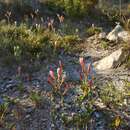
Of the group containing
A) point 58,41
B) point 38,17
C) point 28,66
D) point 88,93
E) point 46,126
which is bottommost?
point 46,126

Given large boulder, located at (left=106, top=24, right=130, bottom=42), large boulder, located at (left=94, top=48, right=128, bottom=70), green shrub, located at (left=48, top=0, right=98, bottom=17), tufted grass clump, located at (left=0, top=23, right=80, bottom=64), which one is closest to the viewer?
large boulder, located at (left=94, top=48, right=128, bottom=70)

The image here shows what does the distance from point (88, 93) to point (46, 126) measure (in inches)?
38.5

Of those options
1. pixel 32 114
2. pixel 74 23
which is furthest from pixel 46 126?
pixel 74 23

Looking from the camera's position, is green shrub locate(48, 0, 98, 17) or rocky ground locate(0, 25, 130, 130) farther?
green shrub locate(48, 0, 98, 17)

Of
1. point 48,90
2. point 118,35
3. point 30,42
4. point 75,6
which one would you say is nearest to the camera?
point 48,90

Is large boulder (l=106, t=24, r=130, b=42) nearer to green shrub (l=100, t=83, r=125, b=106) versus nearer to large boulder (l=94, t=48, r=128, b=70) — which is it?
large boulder (l=94, t=48, r=128, b=70)

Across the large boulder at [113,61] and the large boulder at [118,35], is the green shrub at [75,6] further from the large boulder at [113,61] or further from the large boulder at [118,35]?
the large boulder at [113,61]

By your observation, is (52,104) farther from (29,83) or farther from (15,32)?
(15,32)

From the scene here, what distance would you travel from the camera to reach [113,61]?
7.09 meters

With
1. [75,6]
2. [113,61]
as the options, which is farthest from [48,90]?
[75,6]

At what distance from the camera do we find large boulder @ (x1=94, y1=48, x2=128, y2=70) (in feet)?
23.3

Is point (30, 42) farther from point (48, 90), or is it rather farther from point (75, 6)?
point (75, 6)

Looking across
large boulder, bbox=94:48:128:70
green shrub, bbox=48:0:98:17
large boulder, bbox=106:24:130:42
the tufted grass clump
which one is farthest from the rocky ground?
green shrub, bbox=48:0:98:17

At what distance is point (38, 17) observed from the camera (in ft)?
32.9
